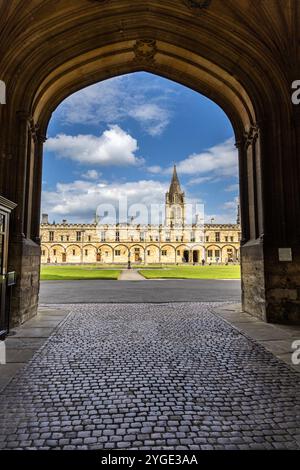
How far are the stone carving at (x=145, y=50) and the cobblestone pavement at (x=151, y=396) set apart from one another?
7843 mm

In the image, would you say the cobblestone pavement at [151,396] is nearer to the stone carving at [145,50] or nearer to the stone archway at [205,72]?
the stone archway at [205,72]

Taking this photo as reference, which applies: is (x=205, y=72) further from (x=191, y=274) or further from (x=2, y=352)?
(x=191, y=274)

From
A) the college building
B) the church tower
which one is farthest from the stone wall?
the church tower

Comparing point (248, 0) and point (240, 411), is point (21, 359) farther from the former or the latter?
point (248, 0)

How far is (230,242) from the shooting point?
75625 mm

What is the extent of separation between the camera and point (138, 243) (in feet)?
237

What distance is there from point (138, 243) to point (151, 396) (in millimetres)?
69132

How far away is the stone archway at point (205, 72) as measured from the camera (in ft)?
23.3

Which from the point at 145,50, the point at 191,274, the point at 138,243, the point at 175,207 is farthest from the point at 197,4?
the point at 175,207

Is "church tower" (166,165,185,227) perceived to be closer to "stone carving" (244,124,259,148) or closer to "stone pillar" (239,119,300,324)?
"stone carving" (244,124,259,148)

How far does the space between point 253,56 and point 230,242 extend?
70139 mm

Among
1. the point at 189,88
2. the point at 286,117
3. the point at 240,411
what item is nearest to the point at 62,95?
the point at 189,88

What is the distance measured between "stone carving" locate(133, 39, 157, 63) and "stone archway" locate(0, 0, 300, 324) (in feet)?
0.20

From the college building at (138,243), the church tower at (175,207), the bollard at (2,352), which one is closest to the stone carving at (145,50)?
the bollard at (2,352)
